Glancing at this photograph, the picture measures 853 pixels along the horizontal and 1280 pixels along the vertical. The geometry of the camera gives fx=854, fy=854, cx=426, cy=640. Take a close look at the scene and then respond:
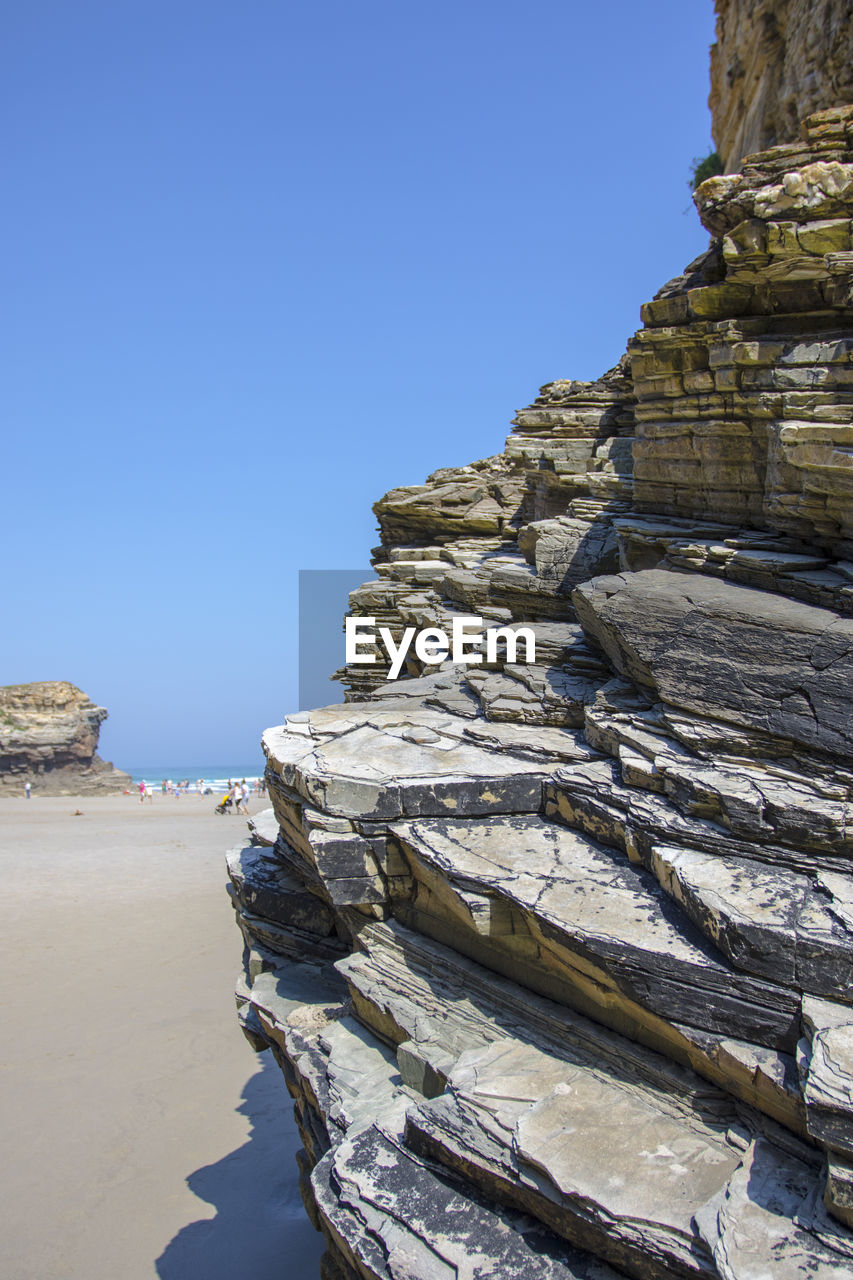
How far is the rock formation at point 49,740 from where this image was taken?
5297cm

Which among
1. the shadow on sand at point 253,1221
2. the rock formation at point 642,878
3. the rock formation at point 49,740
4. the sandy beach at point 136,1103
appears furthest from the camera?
the rock formation at point 49,740

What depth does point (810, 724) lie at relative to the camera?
25.5ft

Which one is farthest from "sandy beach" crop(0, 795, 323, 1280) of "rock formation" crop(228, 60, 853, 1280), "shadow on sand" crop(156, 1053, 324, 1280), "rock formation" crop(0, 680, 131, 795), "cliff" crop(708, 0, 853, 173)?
"rock formation" crop(0, 680, 131, 795)

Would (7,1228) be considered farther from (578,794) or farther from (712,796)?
(712,796)

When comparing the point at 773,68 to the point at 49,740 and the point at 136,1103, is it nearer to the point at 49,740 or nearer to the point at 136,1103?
the point at 136,1103

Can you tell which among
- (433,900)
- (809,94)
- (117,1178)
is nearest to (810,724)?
(433,900)

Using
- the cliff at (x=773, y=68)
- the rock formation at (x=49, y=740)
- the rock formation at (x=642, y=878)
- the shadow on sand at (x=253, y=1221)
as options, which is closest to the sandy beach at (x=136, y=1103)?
the shadow on sand at (x=253, y=1221)

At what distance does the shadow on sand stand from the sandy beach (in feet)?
0.08

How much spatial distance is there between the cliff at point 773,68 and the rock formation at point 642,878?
912 centimetres

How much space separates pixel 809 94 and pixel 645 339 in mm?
11318

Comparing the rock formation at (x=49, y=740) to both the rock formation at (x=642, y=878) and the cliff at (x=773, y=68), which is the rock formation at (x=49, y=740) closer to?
the rock formation at (x=642, y=878)

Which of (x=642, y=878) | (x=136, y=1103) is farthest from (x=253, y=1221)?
(x=642, y=878)

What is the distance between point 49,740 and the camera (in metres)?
53.6

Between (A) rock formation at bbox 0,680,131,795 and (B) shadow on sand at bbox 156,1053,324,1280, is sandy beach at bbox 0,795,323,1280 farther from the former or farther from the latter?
(A) rock formation at bbox 0,680,131,795
